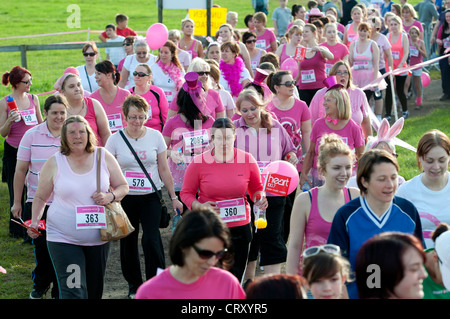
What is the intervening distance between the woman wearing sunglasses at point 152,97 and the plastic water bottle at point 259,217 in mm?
2388

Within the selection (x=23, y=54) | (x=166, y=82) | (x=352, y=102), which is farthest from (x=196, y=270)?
(x=23, y=54)

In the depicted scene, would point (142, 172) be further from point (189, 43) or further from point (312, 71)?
point (189, 43)

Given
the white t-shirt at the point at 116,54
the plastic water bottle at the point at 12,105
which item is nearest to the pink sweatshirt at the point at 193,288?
the plastic water bottle at the point at 12,105

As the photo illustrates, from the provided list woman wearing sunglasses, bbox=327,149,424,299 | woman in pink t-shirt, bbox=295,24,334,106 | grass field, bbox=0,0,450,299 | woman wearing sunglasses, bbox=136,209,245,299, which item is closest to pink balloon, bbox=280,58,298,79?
woman in pink t-shirt, bbox=295,24,334,106

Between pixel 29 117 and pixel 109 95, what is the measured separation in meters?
0.94

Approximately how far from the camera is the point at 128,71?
10891mm

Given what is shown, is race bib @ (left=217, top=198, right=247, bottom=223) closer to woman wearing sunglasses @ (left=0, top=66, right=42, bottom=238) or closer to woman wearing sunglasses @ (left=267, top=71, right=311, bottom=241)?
woman wearing sunglasses @ (left=267, top=71, right=311, bottom=241)

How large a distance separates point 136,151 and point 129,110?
0.38 m

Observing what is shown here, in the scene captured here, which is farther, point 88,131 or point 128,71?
point 128,71

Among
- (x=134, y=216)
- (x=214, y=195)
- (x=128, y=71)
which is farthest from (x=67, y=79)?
(x=128, y=71)

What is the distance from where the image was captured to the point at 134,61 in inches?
428

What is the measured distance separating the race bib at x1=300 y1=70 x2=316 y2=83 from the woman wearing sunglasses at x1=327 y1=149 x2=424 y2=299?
23.1 feet

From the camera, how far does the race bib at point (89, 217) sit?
18.7ft
